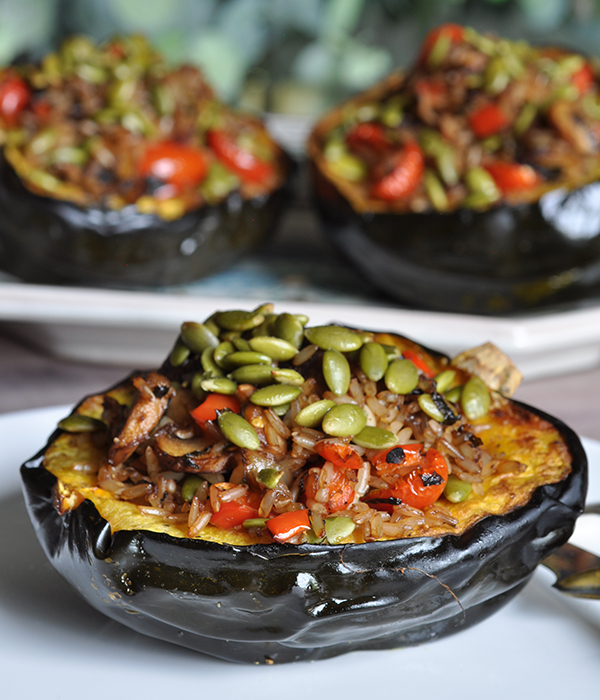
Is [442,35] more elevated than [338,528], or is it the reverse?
[442,35]

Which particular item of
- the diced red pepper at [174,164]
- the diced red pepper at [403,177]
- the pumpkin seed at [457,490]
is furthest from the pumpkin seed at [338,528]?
the diced red pepper at [174,164]

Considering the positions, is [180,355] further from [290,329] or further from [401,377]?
[401,377]

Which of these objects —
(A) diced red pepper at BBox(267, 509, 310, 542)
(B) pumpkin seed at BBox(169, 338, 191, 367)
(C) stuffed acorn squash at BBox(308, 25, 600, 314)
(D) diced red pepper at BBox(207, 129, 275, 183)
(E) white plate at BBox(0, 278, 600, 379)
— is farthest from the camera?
(D) diced red pepper at BBox(207, 129, 275, 183)

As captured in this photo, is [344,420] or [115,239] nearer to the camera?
[344,420]

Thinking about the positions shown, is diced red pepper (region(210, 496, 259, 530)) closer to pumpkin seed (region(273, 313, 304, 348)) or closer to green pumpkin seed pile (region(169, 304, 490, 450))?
green pumpkin seed pile (region(169, 304, 490, 450))

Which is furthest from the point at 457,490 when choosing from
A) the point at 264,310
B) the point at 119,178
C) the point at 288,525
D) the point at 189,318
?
the point at 119,178

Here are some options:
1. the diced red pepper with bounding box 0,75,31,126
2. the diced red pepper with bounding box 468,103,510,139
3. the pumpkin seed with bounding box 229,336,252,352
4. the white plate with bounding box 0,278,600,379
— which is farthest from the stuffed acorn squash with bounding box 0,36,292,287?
the pumpkin seed with bounding box 229,336,252,352

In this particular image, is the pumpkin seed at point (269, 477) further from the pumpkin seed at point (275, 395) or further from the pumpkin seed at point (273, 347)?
the pumpkin seed at point (273, 347)
